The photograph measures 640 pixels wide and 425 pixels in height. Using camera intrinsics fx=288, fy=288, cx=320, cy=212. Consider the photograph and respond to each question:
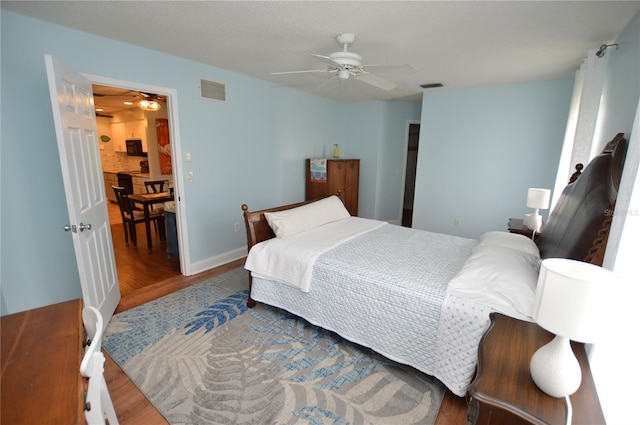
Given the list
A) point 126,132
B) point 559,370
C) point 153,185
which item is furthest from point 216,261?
point 126,132

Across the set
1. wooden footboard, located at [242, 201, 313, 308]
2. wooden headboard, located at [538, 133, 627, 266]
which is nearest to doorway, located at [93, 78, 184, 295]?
wooden footboard, located at [242, 201, 313, 308]

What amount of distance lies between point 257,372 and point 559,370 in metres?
1.65

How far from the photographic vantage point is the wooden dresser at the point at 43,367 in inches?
30.2

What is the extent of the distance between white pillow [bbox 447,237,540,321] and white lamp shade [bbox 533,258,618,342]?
Result: 0.67 meters

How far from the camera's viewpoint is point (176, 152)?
10.1 ft

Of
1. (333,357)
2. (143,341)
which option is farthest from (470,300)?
(143,341)

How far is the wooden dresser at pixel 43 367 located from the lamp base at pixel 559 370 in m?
1.38

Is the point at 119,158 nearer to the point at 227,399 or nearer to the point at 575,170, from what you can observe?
the point at 227,399

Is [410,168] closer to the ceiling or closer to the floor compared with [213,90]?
closer to the floor

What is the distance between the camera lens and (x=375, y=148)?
5.22 metres

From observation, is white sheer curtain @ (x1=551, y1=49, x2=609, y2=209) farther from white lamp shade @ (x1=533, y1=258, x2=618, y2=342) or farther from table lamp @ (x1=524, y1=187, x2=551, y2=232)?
white lamp shade @ (x1=533, y1=258, x2=618, y2=342)

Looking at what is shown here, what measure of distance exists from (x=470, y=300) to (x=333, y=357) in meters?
1.04

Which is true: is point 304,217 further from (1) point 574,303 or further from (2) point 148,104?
(2) point 148,104

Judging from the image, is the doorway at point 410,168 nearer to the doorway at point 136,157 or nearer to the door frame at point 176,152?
the door frame at point 176,152
